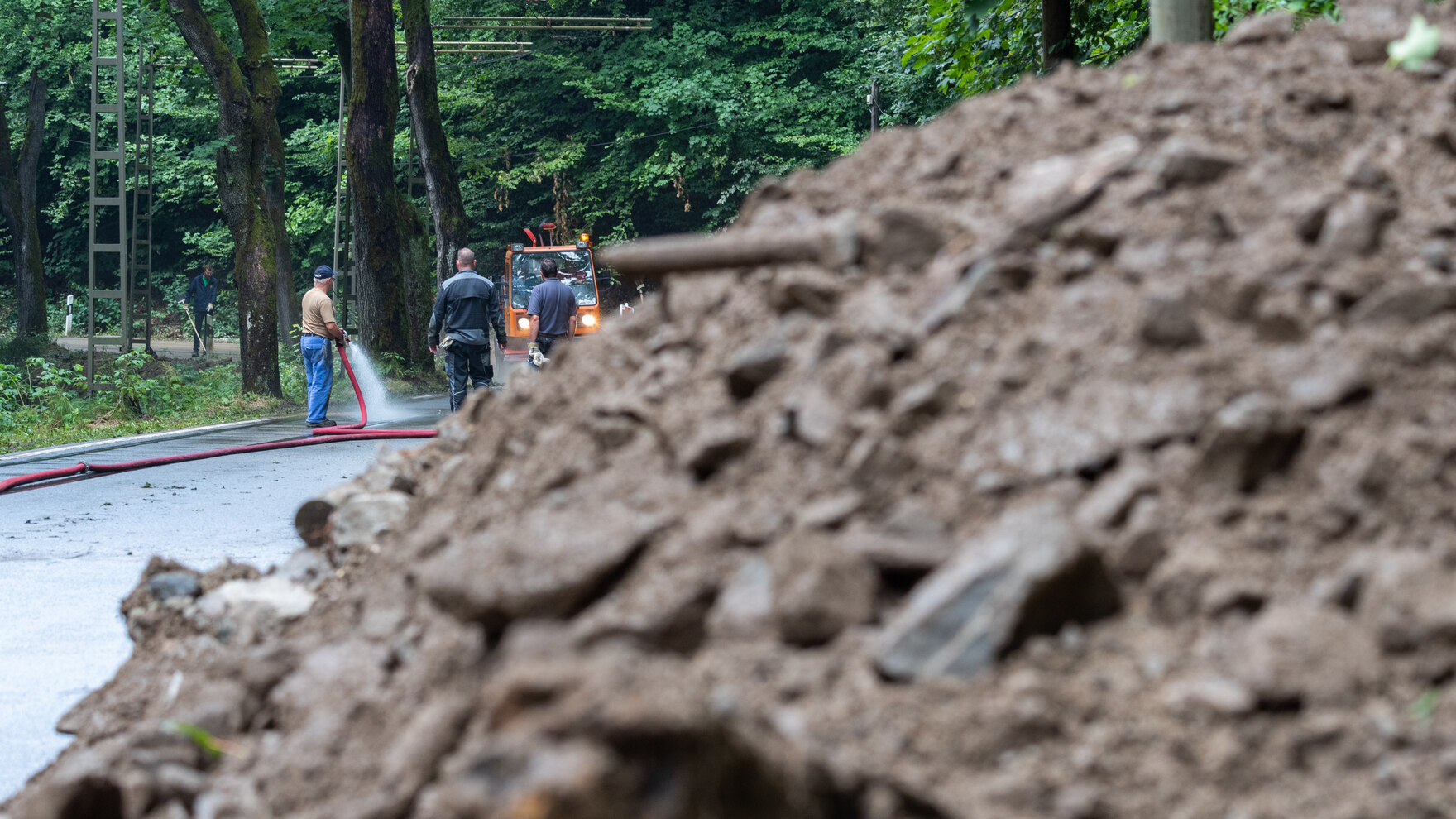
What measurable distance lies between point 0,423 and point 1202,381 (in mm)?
15140

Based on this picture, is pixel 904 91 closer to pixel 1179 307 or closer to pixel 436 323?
pixel 436 323

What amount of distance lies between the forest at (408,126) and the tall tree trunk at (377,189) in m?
0.04

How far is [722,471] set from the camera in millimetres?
3102

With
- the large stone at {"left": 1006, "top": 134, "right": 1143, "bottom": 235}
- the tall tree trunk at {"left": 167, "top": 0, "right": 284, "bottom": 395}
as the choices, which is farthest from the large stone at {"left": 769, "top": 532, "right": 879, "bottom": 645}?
the tall tree trunk at {"left": 167, "top": 0, "right": 284, "bottom": 395}

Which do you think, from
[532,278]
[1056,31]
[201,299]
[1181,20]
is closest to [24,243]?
[201,299]

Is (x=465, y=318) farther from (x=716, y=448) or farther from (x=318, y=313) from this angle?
(x=716, y=448)

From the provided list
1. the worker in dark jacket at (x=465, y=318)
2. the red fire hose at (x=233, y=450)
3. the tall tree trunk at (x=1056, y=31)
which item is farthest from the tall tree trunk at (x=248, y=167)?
the tall tree trunk at (x=1056, y=31)

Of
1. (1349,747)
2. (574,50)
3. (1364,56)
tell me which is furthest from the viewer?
(574,50)

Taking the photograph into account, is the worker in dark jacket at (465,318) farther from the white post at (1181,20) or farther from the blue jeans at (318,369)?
the white post at (1181,20)

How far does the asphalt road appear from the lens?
16.0 ft

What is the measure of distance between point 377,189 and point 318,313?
264 inches

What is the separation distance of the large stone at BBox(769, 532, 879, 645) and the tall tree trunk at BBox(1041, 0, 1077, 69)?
6411 millimetres

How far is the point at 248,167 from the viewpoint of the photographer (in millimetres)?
19172

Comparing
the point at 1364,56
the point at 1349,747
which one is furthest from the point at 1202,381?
the point at 1364,56
